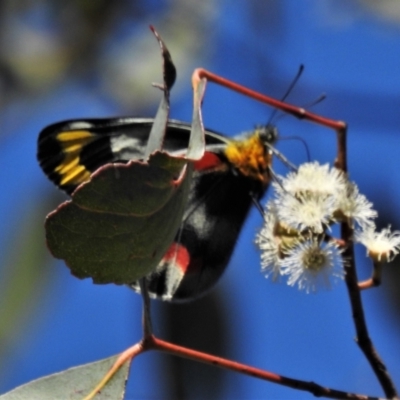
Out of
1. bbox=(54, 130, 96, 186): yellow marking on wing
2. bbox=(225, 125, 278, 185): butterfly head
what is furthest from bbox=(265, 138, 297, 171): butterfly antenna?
bbox=(54, 130, 96, 186): yellow marking on wing

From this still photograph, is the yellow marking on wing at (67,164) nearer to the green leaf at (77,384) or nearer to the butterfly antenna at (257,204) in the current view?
the butterfly antenna at (257,204)

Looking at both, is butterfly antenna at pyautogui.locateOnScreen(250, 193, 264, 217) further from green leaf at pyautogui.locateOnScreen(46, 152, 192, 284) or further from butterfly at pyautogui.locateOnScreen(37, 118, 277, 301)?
green leaf at pyautogui.locateOnScreen(46, 152, 192, 284)

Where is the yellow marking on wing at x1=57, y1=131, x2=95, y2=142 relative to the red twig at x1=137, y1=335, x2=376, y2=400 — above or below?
above

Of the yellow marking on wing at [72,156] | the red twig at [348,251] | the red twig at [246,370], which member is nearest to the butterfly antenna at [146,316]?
the red twig at [246,370]

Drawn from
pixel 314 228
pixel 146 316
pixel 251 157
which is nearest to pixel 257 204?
pixel 251 157

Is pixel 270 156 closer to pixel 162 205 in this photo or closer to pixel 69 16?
pixel 162 205

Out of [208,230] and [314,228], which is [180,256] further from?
[314,228]

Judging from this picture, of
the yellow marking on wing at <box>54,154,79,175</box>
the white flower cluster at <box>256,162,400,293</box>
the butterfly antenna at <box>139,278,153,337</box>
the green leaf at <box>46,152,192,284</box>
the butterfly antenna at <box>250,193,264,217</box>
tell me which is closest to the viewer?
the green leaf at <box>46,152,192,284</box>

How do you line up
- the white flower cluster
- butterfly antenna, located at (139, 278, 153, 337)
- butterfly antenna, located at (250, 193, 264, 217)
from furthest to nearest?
butterfly antenna, located at (250, 193, 264, 217) → the white flower cluster → butterfly antenna, located at (139, 278, 153, 337)
